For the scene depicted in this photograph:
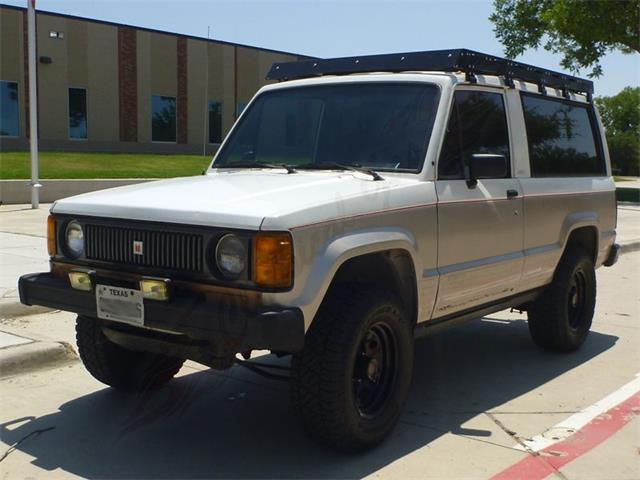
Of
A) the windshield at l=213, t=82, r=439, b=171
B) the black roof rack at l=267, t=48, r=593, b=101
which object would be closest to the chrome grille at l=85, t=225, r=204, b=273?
the windshield at l=213, t=82, r=439, b=171

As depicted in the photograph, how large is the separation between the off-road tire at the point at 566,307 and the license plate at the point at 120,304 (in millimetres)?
3565

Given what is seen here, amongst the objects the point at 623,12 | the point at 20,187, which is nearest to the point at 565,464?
the point at 20,187

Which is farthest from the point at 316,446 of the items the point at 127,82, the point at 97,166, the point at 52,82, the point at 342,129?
the point at 127,82

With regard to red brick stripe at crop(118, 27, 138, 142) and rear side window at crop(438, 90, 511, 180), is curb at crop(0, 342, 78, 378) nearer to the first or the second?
rear side window at crop(438, 90, 511, 180)

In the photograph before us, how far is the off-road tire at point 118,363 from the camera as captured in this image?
4.85 meters

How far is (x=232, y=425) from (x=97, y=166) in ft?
68.5

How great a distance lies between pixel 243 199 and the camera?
3924 mm

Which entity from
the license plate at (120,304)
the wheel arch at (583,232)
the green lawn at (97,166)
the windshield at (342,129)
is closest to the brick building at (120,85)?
the green lawn at (97,166)

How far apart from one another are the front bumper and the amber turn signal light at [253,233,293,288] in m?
0.14

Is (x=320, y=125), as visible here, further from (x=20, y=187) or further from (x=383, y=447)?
(x=20, y=187)

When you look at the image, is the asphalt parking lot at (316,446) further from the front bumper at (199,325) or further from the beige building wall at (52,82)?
the beige building wall at (52,82)

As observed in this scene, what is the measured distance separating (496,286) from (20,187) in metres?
16.0

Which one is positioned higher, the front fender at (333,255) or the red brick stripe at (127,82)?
the red brick stripe at (127,82)

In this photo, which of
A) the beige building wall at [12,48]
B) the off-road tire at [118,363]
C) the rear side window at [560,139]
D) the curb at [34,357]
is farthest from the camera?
the beige building wall at [12,48]
